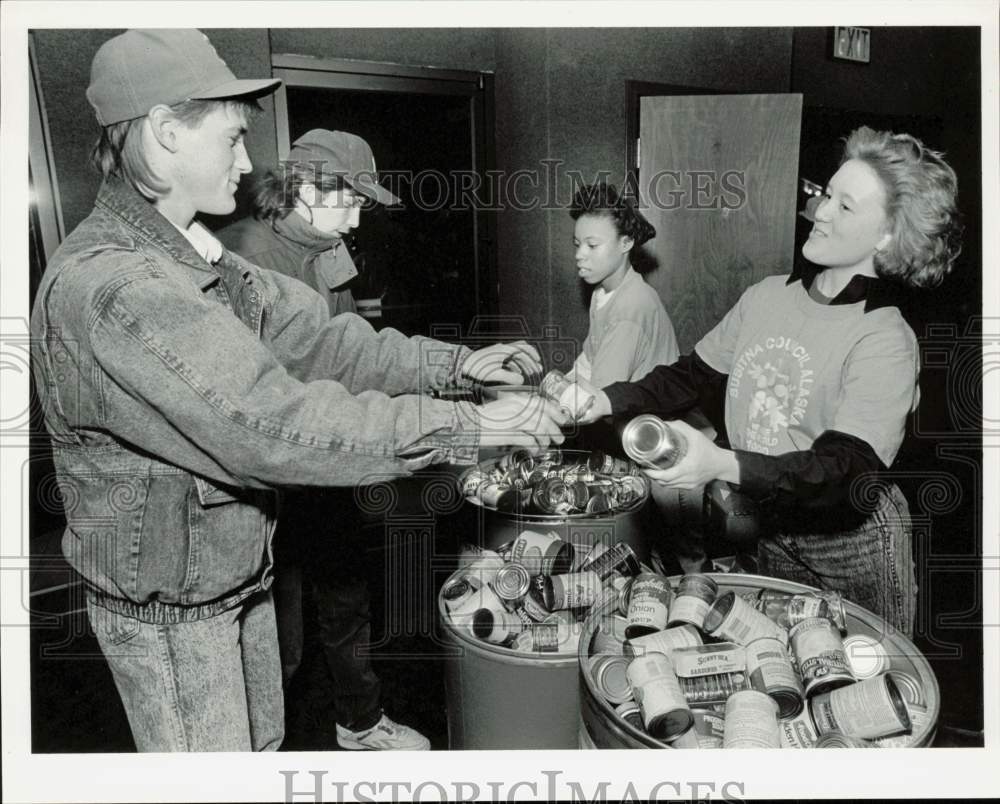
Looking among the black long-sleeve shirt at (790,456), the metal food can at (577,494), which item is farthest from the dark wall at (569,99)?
the metal food can at (577,494)

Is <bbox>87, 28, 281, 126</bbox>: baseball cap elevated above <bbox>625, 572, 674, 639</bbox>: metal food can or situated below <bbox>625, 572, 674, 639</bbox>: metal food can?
above

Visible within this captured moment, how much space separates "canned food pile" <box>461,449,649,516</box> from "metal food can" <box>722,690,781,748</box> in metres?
0.46

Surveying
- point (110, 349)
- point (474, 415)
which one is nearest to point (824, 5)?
point (474, 415)

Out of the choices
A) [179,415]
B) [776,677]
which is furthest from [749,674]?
[179,415]

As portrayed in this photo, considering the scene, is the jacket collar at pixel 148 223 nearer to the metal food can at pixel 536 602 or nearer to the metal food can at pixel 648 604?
the metal food can at pixel 536 602

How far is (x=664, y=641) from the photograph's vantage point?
1.28 metres

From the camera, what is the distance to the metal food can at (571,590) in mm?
1423

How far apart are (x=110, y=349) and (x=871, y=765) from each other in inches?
58.3

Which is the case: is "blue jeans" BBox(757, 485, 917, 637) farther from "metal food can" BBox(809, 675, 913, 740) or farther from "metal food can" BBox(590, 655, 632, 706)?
"metal food can" BBox(590, 655, 632, 706)

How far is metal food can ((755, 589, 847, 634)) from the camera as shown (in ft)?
4.29

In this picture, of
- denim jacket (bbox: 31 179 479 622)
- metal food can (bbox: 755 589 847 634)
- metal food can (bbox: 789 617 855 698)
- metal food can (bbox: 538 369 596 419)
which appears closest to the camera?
denim jacket (bbox: 31 179 479 622)

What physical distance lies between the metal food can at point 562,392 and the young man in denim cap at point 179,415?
164 mm

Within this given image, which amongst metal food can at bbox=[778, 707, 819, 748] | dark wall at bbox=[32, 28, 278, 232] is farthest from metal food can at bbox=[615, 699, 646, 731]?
dark wall at bbox=[32, 28, 278, 232]

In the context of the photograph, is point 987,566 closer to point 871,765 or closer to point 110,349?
point 871,765
